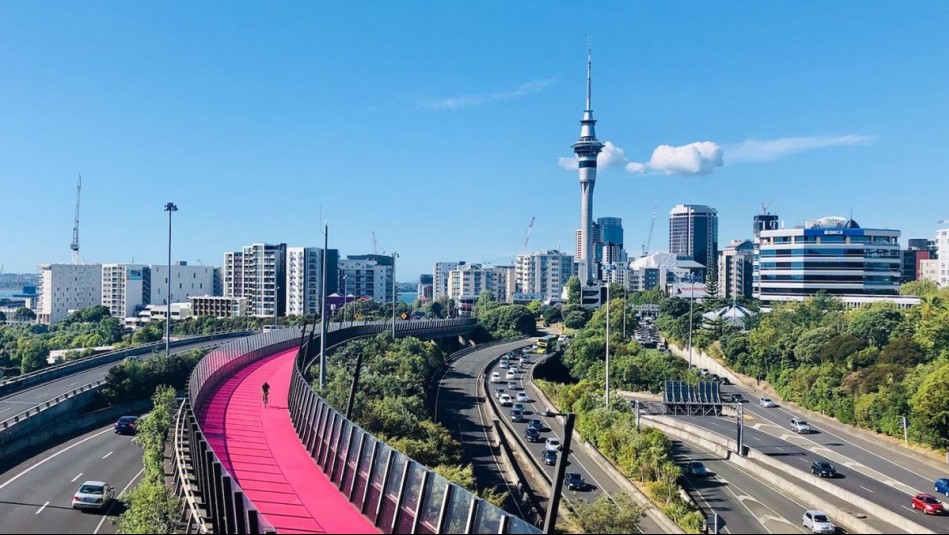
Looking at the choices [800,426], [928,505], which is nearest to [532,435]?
[800,426]

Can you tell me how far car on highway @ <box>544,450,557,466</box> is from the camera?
146ft

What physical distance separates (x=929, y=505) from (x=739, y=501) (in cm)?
847

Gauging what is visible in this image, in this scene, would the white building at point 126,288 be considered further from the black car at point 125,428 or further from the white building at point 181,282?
the black car at point 125,428

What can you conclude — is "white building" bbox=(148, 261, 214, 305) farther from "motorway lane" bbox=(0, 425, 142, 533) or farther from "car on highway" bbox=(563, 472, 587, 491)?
"car on highway" bbox=(563, 472, 587, 491)

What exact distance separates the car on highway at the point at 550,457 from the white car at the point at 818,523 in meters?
17.0

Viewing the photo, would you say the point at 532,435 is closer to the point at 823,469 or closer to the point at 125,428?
the point at 823,469

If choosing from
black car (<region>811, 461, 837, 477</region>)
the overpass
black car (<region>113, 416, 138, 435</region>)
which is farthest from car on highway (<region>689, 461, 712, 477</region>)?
black car (<region>113, 416, 138, 435</region>)

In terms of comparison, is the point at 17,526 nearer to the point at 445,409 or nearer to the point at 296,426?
the point at 296,426

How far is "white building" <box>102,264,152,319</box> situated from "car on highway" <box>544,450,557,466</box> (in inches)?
6128

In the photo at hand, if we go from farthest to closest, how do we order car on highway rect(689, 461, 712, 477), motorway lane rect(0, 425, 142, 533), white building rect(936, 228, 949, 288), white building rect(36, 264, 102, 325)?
white building rect(36, 264, 102, 325) < white building rect(936, 228, 949, 288) < car on highway rect(689, 461, 712, 477) < motorway lane rect(0, 425, 142, 533)

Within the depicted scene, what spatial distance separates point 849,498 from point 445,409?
33.6m

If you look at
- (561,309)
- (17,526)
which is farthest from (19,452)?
(561,309)

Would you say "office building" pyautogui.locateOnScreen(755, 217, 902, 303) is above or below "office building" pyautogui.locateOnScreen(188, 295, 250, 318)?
above

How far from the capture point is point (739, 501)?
36.4 meters
